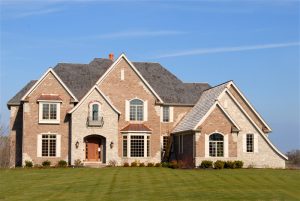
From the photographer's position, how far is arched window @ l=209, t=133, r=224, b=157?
4694 cm

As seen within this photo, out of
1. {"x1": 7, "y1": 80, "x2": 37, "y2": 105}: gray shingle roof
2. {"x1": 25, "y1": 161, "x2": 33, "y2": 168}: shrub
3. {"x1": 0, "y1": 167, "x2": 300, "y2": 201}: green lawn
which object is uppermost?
{"x1": 7, "y1": 80, "x2": 37, "y2": 105}: gray shingle roof

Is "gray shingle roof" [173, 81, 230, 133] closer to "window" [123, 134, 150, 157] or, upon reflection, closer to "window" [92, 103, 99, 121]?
"window" [123, 134, 150, 157]

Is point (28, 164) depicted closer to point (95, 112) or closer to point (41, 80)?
point (95, 112)

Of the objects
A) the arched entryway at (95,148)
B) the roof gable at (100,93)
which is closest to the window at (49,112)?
the roof gable at (100,93)

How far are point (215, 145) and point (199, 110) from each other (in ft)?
14.5

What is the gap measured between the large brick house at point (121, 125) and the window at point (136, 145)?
0.30ft

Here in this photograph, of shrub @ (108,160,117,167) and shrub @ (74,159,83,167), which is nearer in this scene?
shrub @ (74,159,83,167)

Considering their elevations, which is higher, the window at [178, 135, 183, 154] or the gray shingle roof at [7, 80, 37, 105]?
the gray shingle roof at [7, 80, 37, 105]

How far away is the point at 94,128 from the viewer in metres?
49.5

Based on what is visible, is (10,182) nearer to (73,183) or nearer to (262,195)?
(73,183)

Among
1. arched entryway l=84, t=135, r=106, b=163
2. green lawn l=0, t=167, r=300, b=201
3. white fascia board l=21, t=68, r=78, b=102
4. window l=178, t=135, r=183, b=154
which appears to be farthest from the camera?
window l=178, t=135, r=183, b=154

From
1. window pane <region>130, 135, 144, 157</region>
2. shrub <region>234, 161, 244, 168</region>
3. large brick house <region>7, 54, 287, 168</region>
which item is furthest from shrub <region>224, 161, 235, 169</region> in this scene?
window pane <region>130, 135, 144, 157</region>

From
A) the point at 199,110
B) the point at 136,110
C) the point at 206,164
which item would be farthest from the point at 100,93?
the point at 206,164

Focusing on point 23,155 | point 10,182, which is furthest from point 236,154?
point 10,182
